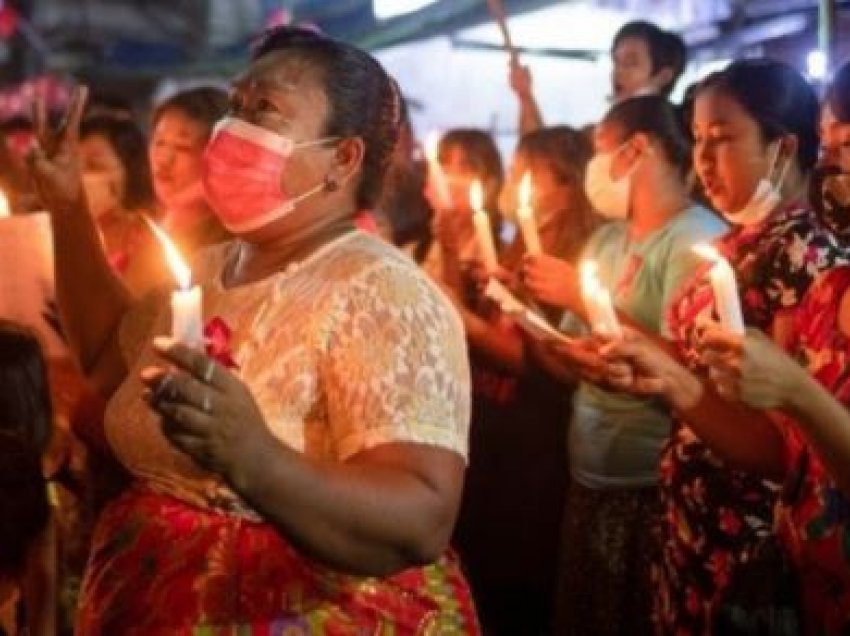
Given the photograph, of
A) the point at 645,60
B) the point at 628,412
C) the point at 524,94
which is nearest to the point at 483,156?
the point at 524,94

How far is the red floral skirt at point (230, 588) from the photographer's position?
7.74 ft

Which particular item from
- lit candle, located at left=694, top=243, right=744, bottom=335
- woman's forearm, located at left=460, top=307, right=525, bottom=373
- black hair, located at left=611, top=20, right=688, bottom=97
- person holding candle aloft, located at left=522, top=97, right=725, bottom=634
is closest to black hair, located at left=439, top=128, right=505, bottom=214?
black hair, located at left=611, top=20, right=688, bottom=97

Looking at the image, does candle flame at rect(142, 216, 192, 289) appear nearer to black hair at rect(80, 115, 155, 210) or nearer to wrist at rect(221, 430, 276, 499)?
wrist at rect(221, 430, 276, 499)

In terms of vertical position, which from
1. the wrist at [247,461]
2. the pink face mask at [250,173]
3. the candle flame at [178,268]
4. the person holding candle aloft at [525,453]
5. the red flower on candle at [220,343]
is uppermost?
the pink face mask at [250,173]

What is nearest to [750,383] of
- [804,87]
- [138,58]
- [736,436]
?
[736,436]

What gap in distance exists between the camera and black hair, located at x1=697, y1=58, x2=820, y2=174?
12.1ft

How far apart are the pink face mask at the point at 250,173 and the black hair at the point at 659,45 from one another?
397 centimetres

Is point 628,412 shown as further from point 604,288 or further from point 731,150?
point 604,288

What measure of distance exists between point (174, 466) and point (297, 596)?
0.31 meters

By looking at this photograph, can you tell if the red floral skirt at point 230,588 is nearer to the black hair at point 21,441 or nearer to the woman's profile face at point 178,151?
the black hair at point 21,441

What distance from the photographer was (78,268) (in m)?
3.10

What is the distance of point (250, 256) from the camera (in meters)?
2.67

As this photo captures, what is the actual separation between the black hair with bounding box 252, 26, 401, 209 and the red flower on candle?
390mm

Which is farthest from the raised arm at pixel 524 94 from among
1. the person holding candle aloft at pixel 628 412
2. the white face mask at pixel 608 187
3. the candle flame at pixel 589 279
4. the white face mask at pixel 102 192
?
the candle flame at pixel 589 279
